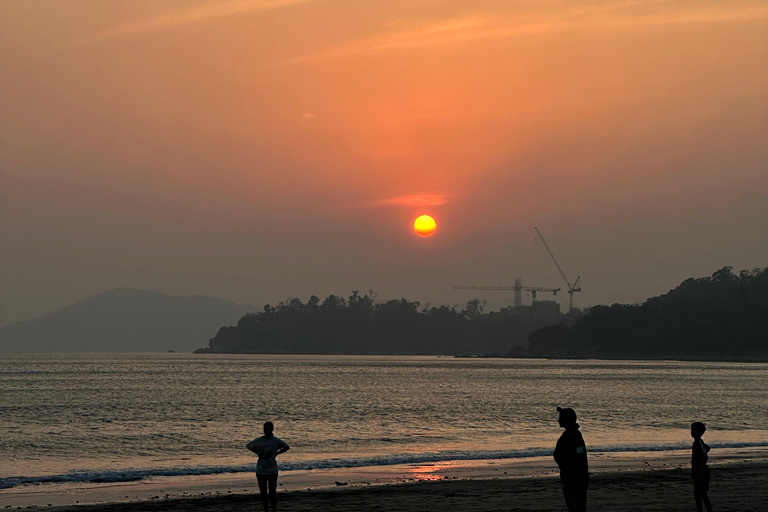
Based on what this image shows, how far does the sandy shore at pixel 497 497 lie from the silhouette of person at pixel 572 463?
315 inches

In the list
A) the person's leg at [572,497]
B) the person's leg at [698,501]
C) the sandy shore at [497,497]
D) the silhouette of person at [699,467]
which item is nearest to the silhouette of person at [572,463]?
the person's leg at [572,497]

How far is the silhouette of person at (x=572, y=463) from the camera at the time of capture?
680 inches

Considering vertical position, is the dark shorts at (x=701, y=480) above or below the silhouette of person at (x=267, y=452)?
below

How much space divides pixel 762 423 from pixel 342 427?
101 ft

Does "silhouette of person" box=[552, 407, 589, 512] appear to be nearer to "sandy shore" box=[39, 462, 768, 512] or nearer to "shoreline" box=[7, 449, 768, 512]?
"sandy shore" box=[39, 462, 768, 512]

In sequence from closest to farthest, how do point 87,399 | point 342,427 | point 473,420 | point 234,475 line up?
point 234,475, point 342,427, point 473,420, point 87,399

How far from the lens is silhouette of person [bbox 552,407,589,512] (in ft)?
56.6

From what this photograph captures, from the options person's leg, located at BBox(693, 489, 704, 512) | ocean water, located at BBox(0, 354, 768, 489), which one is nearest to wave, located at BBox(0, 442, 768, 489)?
ocean water, located at BBox(0, 354, 768, 489)

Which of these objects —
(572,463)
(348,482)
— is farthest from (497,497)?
(572,463)

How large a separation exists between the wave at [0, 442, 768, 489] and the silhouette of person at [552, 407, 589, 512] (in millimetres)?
23376

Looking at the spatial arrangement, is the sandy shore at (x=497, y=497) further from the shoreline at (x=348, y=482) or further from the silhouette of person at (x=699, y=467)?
the silhouette of person at (x=699, y=467)

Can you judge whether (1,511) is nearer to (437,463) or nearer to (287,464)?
(287,464)

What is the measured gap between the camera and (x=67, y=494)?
3209cm

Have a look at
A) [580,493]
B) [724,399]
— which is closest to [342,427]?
[580,493]
